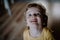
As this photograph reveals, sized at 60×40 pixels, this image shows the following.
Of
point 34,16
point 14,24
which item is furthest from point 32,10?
point 14,24

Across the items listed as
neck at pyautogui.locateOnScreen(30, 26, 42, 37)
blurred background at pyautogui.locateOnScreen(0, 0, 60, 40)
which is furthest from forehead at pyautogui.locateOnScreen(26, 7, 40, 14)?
blurred background at pyautogui.locateOnScreen(0, 0, 60, 40)

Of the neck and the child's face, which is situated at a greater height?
the child's face

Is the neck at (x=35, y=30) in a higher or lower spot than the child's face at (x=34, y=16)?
lower

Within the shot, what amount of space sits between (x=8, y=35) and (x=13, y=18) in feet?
1.86

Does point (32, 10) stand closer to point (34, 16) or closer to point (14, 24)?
point (34, 16)

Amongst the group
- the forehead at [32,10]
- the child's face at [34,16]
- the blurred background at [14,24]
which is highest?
the forehead at [32,10]

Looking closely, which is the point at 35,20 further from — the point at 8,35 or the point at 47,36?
the point at 8,35

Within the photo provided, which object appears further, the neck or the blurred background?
the blurred background

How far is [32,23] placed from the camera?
1.02 metres

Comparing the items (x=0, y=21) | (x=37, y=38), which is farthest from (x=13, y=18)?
(x=37, y=38)

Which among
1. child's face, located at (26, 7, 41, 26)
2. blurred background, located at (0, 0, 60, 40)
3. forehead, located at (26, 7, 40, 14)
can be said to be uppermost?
forehead, located at (26, 7, 40, 14)

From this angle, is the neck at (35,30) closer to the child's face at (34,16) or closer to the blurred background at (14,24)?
the child's face at (34,16)

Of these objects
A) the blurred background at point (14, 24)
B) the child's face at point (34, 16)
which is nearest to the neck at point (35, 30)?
the child's face at point (34, 16)

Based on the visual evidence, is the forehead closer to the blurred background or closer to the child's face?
the child's face
